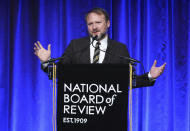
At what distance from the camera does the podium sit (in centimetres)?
146

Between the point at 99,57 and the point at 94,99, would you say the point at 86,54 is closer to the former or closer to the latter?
the point at 99,57

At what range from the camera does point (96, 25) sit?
6.60ft

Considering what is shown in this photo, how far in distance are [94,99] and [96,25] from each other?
765mm

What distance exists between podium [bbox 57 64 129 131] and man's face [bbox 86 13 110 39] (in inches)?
22.7

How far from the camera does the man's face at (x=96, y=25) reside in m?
2.00

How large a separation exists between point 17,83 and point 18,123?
1.81ft

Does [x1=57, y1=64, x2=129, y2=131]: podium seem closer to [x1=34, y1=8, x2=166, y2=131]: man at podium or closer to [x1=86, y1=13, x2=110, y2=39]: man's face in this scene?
[x1=34, y1=8, x2=166, y2=131]: man at podium

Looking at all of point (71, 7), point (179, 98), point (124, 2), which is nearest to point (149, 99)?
point (179, 98)

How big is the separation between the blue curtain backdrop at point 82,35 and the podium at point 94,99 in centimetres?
187

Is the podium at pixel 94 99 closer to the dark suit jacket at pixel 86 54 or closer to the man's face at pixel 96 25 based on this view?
the dark suit jacket at pixel 86 54

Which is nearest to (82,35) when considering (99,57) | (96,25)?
(96,25)

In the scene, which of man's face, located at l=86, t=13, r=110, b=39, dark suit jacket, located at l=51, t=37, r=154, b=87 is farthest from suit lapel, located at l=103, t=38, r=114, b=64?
man's face, located at l=86, t=13, r=110, b=39

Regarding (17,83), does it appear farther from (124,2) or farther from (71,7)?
(124,2)

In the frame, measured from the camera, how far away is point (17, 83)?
132 inches
